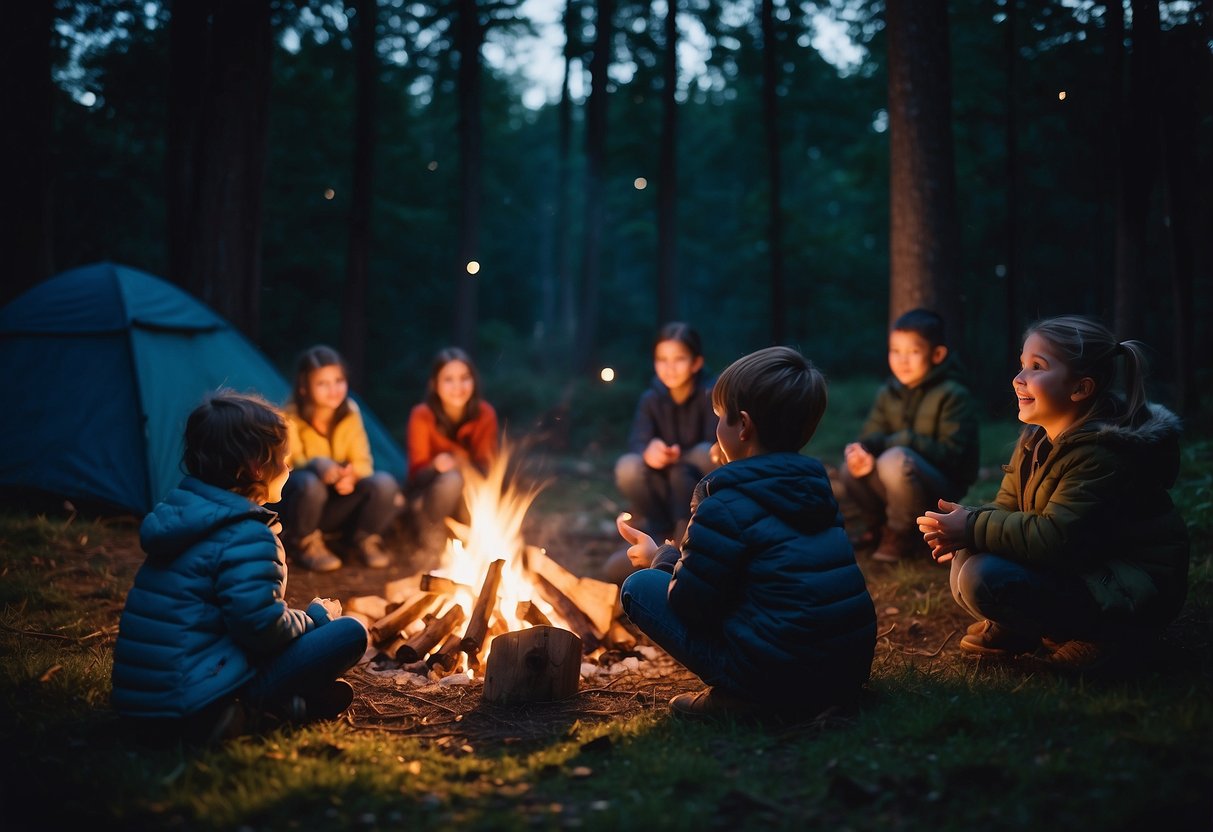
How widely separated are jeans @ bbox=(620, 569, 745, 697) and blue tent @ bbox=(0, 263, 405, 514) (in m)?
4.49

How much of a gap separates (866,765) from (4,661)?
3.72 meters

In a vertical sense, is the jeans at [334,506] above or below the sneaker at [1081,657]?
above

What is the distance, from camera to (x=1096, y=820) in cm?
236

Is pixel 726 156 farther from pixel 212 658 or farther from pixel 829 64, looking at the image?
pixel 212 658

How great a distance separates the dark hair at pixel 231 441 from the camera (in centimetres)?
318

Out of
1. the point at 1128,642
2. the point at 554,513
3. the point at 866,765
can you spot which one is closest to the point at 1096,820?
the point at 866,765

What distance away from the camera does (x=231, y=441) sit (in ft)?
10.4

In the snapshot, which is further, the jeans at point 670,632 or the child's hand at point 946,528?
the child's hand at point 946,528

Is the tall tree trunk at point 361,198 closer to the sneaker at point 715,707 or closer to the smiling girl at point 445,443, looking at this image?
the smiling girl at point 445,443

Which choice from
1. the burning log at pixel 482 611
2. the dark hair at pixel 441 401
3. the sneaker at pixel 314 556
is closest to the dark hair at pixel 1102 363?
the burning log at pixel 482 611

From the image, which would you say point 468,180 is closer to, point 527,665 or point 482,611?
point 482,611

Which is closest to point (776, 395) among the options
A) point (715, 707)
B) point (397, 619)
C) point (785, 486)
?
point (785, 486)

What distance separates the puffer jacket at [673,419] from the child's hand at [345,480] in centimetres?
201

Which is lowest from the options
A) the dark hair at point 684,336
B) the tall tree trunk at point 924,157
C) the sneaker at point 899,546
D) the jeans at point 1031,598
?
the sneaker at point 899,546
